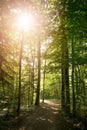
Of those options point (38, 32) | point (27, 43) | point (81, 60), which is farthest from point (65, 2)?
point (27, 43)

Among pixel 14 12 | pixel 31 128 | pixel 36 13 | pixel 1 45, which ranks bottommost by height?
pixel 31 128

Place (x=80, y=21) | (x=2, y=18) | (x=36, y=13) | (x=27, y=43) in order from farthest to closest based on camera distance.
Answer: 1. (x=27, y=43)
2. (x=36, y=13)
3. (x=2, y=18)
4. (x=80, y=21)

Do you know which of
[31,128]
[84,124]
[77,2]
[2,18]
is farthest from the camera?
[2,18]

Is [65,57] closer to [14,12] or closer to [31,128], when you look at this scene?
[14,12]

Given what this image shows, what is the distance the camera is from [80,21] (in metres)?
10.5

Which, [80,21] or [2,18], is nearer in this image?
[80,21]

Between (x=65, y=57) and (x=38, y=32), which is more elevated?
(x=38, y=32)

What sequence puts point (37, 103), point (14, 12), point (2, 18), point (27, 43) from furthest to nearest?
point (27, 43) → point (37, 103) → point (14, 12) → point (2, 18)

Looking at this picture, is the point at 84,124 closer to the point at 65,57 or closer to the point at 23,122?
the point at 23,122

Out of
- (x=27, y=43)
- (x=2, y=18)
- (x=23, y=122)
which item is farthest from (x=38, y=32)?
(x=23, y=122)

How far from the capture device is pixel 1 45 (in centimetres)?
1371

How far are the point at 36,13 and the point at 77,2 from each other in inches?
521

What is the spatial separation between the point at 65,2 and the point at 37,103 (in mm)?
15899

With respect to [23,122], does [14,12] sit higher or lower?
higher
